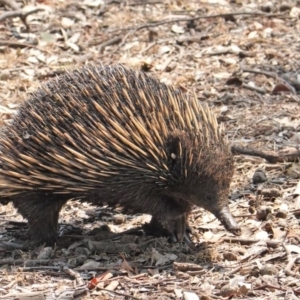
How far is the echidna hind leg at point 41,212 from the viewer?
5.50 m

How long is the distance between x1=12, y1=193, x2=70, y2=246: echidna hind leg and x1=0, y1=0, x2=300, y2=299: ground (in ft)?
0.40

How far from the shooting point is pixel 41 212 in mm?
5531

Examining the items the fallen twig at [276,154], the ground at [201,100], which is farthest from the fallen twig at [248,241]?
the fallen twig at [276,154]

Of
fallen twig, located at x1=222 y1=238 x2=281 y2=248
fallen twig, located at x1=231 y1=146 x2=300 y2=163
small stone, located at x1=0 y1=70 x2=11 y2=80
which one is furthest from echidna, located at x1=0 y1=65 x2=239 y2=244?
small stone, located at x1=0 y1=70 x2=11 y2=80

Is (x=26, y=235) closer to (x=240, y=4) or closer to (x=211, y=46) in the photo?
(x=211, y=46)

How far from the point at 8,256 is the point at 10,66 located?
3.94 m

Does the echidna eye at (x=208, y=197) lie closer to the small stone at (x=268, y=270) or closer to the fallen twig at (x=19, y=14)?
the small stone at (x=268, y=270)

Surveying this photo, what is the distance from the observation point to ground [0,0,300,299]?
498 cm

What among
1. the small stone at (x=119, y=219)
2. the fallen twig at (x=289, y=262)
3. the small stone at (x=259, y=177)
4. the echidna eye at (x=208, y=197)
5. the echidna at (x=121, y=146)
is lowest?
the small stone at (x=119, y=219)

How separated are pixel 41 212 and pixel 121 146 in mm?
801

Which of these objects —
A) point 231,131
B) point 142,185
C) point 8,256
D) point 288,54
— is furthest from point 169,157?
point 288,54

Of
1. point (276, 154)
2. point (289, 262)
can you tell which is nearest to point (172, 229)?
point (289, 262)

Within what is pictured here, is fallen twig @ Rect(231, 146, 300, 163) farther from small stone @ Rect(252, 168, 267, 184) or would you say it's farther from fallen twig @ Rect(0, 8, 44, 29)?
fallen twig @ Rect(0, 8, 44, 29)

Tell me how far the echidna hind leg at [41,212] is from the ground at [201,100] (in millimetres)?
121
